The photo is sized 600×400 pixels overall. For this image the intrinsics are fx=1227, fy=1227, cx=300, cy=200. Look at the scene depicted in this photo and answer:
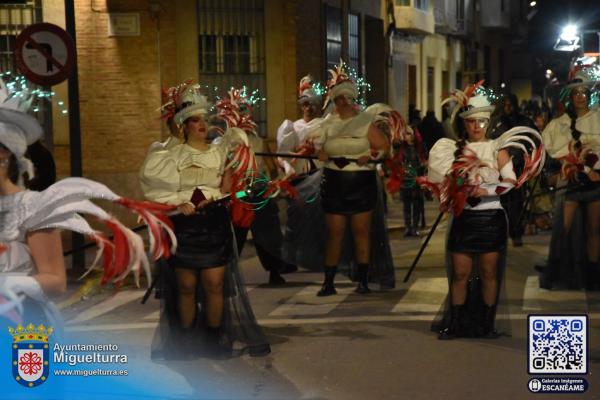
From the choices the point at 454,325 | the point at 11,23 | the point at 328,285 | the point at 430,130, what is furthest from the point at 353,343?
the point at 430,130

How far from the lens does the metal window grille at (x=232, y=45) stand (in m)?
20.6

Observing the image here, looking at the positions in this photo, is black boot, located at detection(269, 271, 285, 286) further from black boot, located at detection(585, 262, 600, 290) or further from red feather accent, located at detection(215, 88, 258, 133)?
red feather accent, located at detection(215, 88, 258, 133)

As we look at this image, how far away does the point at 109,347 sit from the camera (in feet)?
28.5

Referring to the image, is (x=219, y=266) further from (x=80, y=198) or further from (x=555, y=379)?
(x=80, y=198)

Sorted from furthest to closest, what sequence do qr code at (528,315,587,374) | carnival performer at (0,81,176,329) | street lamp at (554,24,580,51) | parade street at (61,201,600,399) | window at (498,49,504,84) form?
window at (498,49,504,84)
street lamp at (554,24,580,51)
parade street at (61,201,600,399)
qr code at (528,315,587,374)
carnival performer at (0,81,176,329)

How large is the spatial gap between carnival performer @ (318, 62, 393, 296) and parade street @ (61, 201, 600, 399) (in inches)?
17.3

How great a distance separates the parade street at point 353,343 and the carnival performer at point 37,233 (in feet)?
7.79

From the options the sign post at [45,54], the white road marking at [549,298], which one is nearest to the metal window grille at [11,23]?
→ the sign post at [45,54]

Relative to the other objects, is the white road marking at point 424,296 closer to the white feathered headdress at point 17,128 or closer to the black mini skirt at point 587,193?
the black mini skirt at point 587,193

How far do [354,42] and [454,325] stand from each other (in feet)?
59.2

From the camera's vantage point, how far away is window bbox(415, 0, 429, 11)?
32.8 metres

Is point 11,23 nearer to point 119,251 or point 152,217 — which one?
point 152,217

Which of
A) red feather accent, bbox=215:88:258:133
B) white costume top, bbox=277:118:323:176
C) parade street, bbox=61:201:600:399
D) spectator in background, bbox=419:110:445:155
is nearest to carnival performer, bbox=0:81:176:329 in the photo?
parade street, bbox=61:201:600:399

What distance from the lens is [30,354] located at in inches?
221
